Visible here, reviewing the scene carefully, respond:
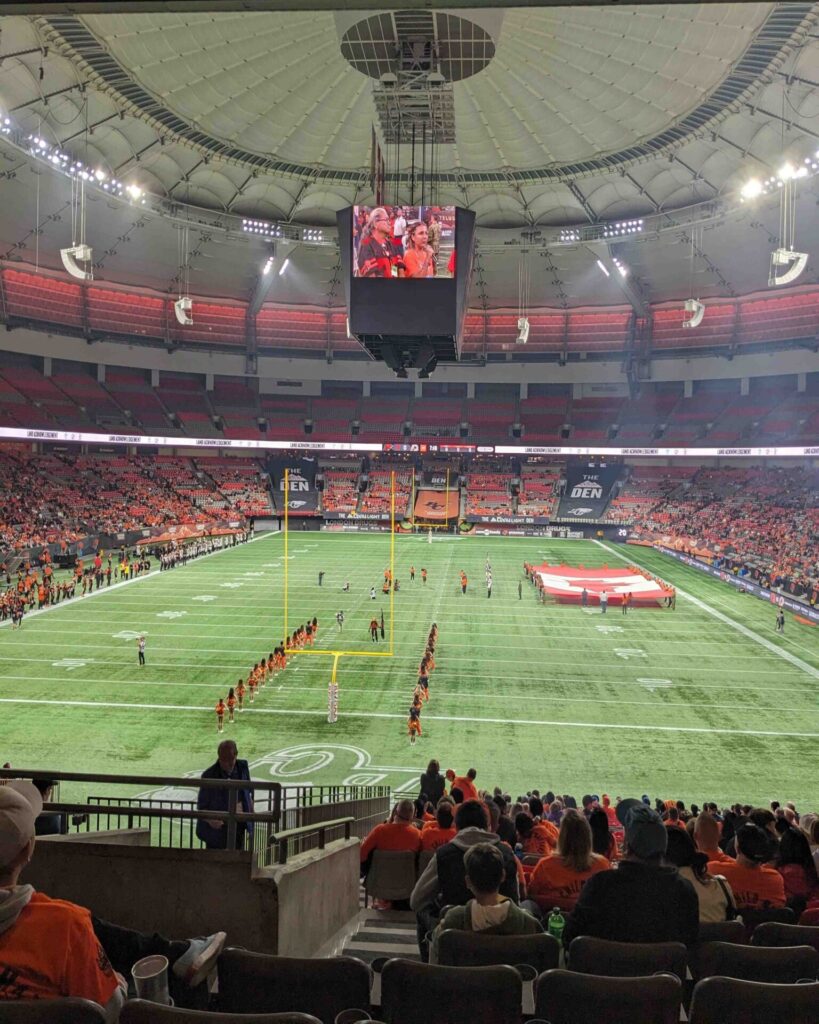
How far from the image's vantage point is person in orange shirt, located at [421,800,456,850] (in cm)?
728

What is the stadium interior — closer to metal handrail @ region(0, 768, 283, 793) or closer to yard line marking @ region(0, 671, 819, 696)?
metal handrail @ region(0, 768, 283, 793)

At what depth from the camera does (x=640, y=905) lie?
3688 mm

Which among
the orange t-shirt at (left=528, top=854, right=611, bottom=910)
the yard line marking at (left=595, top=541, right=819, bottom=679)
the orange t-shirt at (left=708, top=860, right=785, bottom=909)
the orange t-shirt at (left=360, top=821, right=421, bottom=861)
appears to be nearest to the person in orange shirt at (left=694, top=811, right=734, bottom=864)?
the orange t-shirt at (left=708, top=860, right=785, bottom=909)

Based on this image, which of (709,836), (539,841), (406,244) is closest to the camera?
(709,836)

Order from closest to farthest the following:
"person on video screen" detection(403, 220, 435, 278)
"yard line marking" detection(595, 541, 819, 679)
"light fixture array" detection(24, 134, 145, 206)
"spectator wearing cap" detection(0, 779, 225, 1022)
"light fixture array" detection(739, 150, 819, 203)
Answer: "spectator wearing cap" detection(0, 779, 225, 1022) < "person on video screen" detection(403, 220, 435, 278) < "yard line marking" detection(595, 541, 819, 679) < "light fixture array" detection(739, 150, 819, 203) < "light fixture array" detection(24, 134, 145, 206)

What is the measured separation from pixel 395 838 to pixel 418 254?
18564 millimetres

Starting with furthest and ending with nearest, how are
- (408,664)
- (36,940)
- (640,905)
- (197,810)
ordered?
(408,664) < (197,810) < (640,905) < (36,940)

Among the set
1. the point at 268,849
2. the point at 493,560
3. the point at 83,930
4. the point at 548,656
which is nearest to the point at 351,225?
the point at 548,656

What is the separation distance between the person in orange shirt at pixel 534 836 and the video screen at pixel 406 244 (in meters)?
16.9

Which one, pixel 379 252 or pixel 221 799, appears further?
pixel 379 252

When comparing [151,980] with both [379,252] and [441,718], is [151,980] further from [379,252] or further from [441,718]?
[379,252]

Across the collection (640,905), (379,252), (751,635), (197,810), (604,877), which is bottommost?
(751,635)

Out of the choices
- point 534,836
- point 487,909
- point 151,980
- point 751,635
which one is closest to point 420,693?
point 534,836

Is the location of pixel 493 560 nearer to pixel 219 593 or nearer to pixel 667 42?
pixel 219 593
